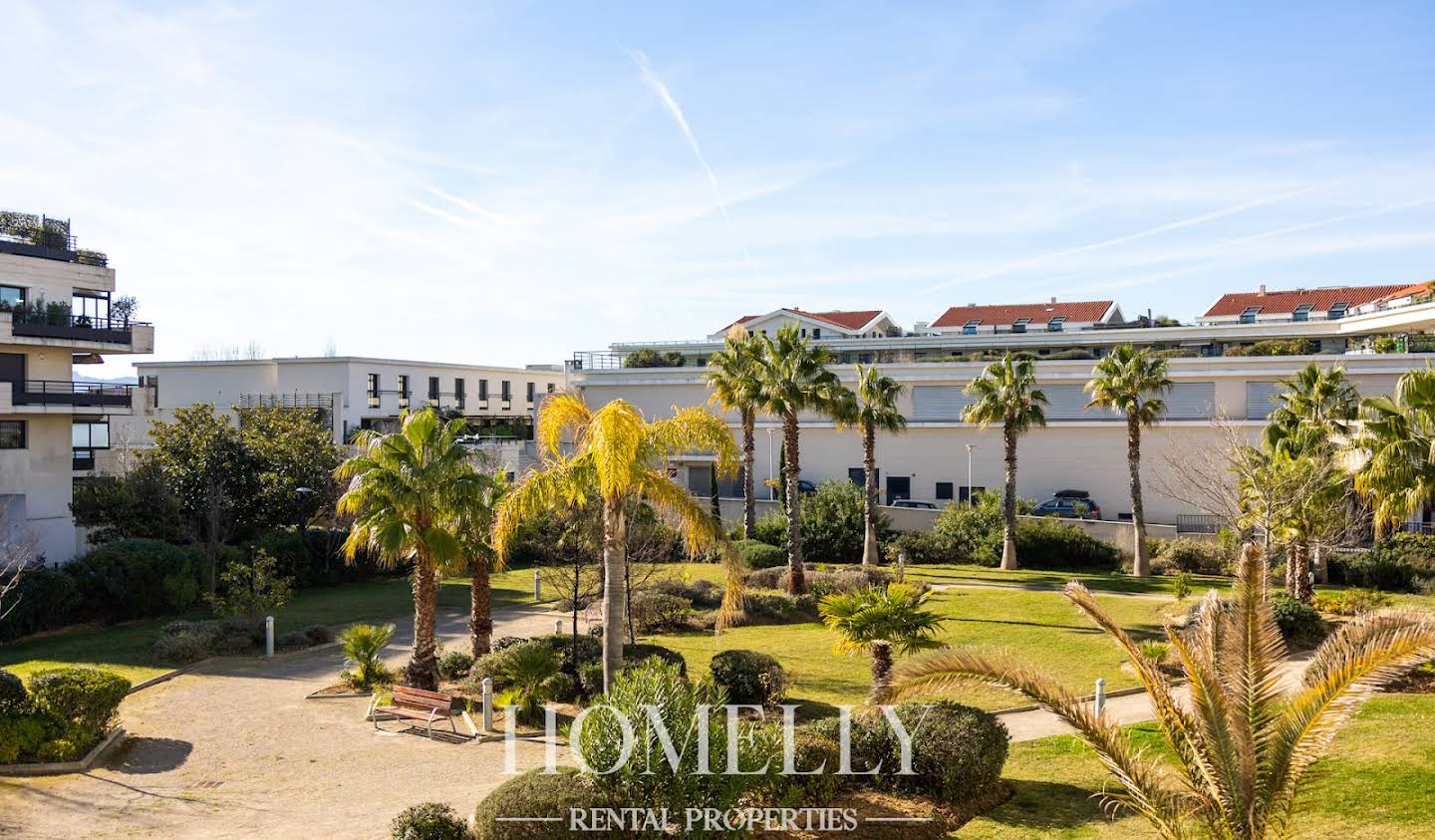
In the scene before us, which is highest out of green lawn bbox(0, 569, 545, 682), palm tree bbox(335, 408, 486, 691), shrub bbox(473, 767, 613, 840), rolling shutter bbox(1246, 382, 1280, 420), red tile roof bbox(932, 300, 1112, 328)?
red tile roof bbox(932, 300, 1112, 328)

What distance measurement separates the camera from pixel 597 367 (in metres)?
56.1

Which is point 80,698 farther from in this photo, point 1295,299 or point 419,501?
point 1295,299

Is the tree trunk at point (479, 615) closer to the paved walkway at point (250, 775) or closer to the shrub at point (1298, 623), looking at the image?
the paved walkway at point (250, 775)

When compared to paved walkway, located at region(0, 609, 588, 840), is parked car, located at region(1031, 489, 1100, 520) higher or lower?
higher

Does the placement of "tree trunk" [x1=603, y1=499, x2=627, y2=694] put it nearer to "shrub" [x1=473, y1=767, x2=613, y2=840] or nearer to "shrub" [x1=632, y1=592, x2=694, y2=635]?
"shrub" [x1=473, y1=767, x2=613, y2=840]

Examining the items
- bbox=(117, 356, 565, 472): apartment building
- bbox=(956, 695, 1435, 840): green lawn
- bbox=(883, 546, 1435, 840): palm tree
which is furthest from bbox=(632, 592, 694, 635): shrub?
bbox=(117, 356, 565, 472): apartment building

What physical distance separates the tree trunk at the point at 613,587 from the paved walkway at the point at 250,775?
75.5 inches

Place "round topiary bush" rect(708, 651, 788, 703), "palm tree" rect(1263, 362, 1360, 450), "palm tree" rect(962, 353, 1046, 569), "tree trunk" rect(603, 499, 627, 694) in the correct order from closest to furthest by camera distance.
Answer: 1. "tree trunk" rect(603, 499, 627, 694)
2. "round topiary bush" rect(708, 651, 788, 703)
3. "palm tree" rect(1263, 362, 1360, 450)
4. "palm tree" rect(962, 353, 1046, 569)

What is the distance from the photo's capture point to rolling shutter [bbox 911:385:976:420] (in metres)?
48.6

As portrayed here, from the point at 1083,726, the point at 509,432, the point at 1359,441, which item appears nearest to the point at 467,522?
the point at 1083,726

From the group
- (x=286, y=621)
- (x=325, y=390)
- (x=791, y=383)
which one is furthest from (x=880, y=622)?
(x=325, y=390)

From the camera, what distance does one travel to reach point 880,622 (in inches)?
627

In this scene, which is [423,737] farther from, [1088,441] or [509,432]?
[509,432]

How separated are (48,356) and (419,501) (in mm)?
23051
